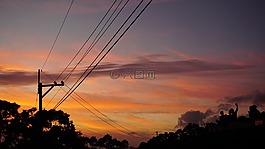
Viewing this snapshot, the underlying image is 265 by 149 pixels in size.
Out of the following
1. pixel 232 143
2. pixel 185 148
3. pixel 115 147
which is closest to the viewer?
pixel 232 143

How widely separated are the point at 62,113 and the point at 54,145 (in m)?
9.37

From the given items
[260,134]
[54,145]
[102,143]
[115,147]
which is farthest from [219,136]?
[115,147]

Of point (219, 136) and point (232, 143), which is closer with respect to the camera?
point (232, 143)

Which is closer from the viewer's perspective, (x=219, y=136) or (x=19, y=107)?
(x=219, y=136)

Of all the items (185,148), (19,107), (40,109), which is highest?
(19,107)

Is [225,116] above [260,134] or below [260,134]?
above

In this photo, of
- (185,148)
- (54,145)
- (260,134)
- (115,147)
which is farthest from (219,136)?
(115,147)

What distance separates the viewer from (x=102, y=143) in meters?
152

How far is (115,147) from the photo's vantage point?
18062 cm

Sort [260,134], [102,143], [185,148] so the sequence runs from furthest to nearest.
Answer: [102,143]
[185,148]
[260,134]

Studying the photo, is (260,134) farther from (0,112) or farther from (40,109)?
(0,112)

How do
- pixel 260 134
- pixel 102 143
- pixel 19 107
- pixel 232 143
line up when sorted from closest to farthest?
1. pixel 260 134
2. pixel 232 143
3. pixel 19 107
4. pixel 102 143

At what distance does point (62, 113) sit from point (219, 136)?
33.6 metres

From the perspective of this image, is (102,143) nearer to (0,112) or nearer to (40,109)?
(0,112)
